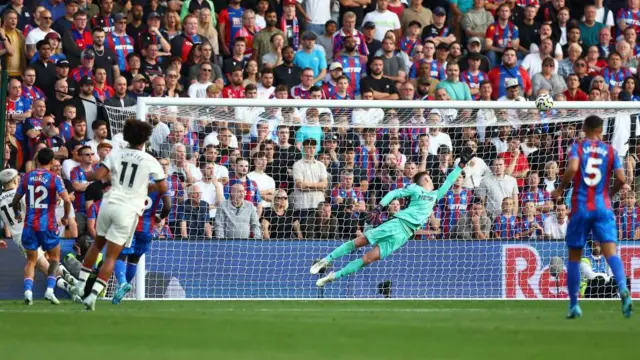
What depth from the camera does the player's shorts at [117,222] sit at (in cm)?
1196

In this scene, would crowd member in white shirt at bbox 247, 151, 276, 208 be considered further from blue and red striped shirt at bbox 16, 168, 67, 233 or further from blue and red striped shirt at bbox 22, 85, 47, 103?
blue and red striped shirt at bbox 22, 85, 47, 103

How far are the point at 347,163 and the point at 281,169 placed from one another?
Result: 1.01 m

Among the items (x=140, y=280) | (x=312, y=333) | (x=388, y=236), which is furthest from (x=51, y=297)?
(x=312, y=333)

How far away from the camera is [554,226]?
56.5 ft

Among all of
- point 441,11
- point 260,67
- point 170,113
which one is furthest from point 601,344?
point 441,11

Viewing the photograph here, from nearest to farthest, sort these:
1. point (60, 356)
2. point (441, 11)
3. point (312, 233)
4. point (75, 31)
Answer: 1. point (60, 356)
2. point (312, 233)
3. point (75, 31)
4. point (441, 11)

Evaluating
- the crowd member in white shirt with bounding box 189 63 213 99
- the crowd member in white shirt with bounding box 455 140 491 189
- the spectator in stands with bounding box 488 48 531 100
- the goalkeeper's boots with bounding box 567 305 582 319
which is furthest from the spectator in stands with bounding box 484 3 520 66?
the goalkeeper's boots with bounding box 567 305 582 319

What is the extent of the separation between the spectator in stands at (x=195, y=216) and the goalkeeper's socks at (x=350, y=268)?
178 centimetres

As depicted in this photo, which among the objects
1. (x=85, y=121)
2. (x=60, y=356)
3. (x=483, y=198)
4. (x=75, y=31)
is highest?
(x=75, y=31)

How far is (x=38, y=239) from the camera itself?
1468 cm

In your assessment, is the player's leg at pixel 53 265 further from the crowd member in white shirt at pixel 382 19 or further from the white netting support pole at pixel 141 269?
the crowd member in white shirt at pixel 382 19

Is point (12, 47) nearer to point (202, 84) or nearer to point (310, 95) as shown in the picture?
point (202, 84)

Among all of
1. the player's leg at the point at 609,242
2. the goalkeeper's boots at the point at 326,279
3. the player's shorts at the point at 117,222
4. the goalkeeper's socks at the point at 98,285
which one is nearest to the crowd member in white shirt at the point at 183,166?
the goalkeeper's boots at the point at 326,279

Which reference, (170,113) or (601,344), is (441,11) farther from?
(601,344)
